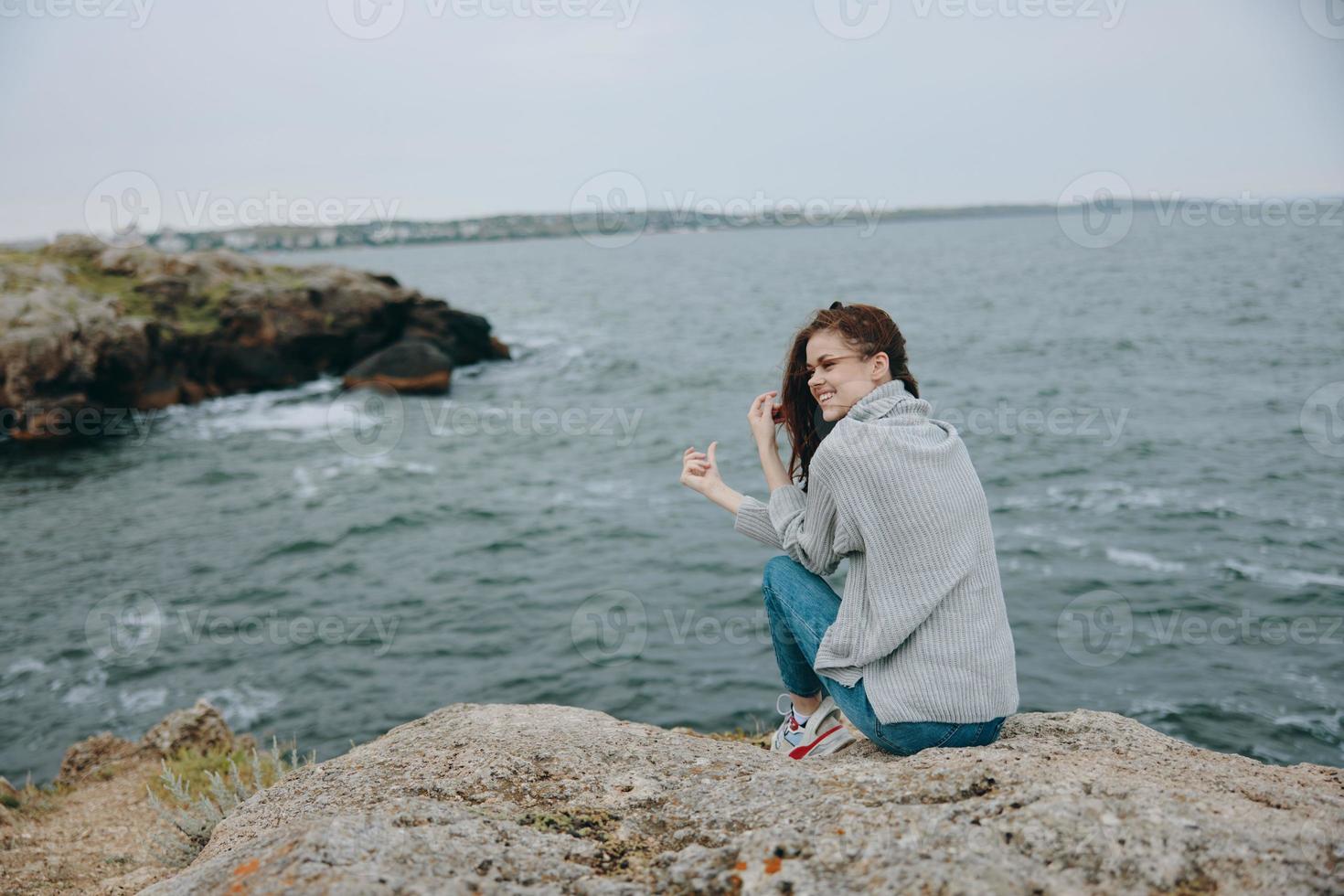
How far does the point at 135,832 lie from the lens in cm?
595

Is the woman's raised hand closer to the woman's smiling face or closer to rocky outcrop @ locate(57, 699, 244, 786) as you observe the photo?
the woman's smiling face

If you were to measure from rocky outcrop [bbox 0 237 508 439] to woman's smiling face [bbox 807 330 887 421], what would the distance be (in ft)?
93.0

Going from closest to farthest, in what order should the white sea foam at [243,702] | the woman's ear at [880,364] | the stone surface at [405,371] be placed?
1. the woman's ear at [880,364]
2. the white sea foam at [243,702]
3. the stone surface at [405,371]

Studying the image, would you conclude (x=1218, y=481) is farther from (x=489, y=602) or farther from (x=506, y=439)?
(x=506, y=439)

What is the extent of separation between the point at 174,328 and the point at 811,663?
3169 cm

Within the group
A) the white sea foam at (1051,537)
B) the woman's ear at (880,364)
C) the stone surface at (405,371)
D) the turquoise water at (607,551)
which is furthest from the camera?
the stone surface at (405,371)

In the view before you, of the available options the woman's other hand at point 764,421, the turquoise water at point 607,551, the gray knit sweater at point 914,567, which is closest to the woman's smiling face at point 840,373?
the gray knit sweater at point 914,567

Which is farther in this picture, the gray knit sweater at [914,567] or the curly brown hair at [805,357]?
the curly brown hair at [805,357]

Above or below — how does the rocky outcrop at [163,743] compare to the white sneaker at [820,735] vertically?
below

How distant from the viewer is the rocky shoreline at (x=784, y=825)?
89.7 inches

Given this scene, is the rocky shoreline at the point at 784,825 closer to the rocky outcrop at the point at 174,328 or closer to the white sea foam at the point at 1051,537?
the white sea foam at the point at 1051,537

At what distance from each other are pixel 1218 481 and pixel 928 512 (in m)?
17.0

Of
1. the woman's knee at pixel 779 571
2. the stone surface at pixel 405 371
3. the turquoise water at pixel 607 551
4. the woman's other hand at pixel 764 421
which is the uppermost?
the woman's other hand at pixel 764 421

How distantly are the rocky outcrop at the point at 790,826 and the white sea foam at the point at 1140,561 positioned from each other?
11495 mm
